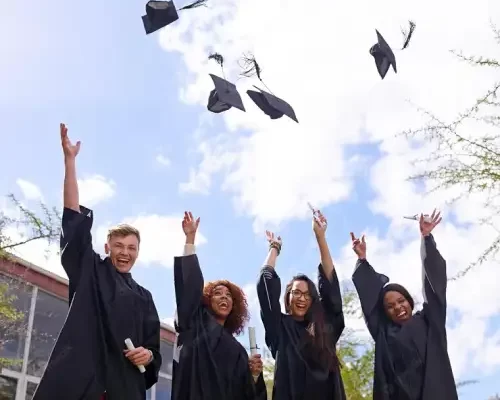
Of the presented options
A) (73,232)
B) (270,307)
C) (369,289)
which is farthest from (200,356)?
(369,289)

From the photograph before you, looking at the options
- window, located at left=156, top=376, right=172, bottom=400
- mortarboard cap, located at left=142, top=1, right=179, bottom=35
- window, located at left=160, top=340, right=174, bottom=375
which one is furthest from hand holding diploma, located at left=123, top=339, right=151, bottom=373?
window, located at left=156, top=376, right=172, bottom=400

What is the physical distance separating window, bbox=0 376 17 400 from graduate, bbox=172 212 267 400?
24.8ft

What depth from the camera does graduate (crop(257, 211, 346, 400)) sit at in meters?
4.08

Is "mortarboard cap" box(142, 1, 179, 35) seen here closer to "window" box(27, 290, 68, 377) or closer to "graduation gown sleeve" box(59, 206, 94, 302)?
"graduation gown sleeve" box(59, 206, 94, 302)

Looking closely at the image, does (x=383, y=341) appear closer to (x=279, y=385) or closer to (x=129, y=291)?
(x=279, y=385)

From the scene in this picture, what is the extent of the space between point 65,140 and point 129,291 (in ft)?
2.95

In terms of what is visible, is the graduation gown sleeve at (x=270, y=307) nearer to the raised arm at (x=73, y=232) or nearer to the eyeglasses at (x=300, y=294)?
the eyeglasses at (x=300, y=294)

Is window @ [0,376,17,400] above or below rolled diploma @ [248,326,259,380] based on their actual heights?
above

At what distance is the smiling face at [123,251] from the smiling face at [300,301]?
120 cm

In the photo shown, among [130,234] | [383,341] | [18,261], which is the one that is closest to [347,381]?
[18,261]

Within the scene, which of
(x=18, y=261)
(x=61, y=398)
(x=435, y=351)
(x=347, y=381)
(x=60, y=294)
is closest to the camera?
(x=61, y=398)

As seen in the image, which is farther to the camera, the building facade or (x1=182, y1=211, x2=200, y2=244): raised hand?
the building facade

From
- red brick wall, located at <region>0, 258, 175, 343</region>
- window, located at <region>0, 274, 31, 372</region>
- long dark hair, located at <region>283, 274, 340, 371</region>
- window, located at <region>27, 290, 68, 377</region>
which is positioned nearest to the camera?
long dark hair, located at <region>283, 274, 340, 371</region>

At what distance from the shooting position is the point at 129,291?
3.50 m
